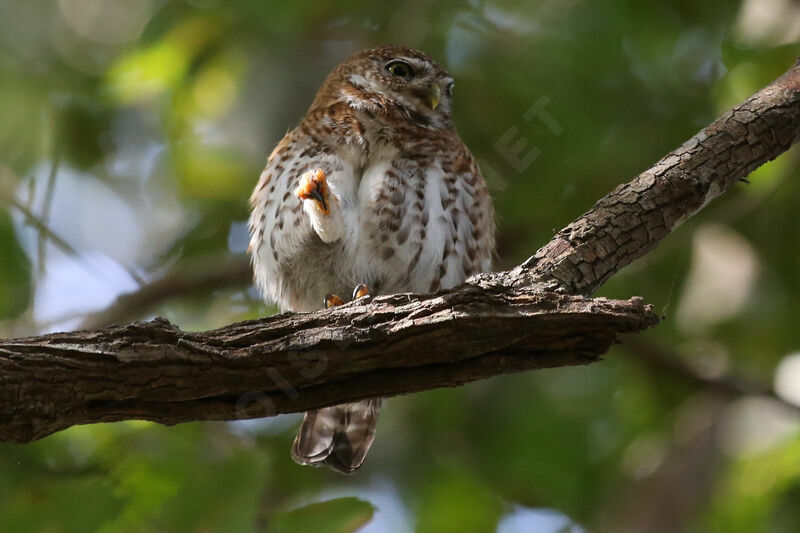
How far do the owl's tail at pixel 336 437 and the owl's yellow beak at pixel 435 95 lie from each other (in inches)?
60.5

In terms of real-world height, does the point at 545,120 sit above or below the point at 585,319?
above

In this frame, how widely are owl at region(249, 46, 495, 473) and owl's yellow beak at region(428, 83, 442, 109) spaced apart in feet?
0.55

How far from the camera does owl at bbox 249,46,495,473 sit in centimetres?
438

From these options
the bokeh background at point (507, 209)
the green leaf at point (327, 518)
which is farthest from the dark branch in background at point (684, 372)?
the green leaf at point (327, 518)

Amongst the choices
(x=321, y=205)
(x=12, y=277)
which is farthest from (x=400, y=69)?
(x=12, y=277)

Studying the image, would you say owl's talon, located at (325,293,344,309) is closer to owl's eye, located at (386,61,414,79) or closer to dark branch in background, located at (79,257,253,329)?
owl's eye, located at (386,61,414,79)

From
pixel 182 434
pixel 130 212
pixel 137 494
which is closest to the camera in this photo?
pixel 137 494

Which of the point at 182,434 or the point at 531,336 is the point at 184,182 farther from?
the point at 531,336

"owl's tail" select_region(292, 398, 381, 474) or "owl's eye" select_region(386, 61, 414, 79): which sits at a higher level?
"owl's eye" select_region(386, 61, 414, 79)

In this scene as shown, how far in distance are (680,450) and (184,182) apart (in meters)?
3.74

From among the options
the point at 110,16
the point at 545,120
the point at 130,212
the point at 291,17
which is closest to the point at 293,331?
the point at 291,17

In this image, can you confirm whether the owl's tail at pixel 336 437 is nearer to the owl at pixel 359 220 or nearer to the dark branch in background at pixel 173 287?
the owl at pixel 359 220

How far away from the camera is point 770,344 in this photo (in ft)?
22.2

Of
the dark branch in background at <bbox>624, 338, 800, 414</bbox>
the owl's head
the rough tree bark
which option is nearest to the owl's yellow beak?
the owl's head
